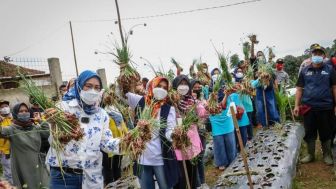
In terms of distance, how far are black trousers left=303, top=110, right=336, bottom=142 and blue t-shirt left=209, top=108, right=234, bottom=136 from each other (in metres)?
1.13

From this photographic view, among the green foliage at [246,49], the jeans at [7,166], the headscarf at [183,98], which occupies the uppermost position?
the green foliage at [246,49]

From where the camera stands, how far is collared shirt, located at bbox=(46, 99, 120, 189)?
2.57m

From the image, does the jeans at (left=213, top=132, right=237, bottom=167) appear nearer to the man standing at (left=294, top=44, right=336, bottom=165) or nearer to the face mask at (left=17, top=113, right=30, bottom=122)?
the man standing at (left=294, top=44, right=336, bottom=165)

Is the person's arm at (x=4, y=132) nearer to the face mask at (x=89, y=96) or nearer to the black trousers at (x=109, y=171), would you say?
the black trousers at (x=109, y=171)

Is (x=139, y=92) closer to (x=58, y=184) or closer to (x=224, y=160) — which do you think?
(x=58, y=184)

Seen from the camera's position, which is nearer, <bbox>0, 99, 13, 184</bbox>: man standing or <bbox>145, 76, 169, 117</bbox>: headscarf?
<bbox>145, 76, 169, 117</bbox>: headscarf

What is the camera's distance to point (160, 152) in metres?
3.31

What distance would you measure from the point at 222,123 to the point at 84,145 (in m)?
3.10

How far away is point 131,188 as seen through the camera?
13.3 feet

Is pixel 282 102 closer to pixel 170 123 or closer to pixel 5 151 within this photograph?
pixel 170 123

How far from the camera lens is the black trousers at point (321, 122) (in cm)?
495

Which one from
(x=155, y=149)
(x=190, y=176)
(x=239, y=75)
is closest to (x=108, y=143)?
(x=155, y=149)

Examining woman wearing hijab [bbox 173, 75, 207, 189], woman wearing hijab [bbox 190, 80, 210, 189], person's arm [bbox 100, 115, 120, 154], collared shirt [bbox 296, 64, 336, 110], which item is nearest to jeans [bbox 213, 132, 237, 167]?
woman wearing hijab [bbox 190, 80, 210, 189]

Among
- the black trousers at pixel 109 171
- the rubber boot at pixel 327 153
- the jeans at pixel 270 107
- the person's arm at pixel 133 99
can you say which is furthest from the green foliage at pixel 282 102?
the person's arm at pixel 133 99
